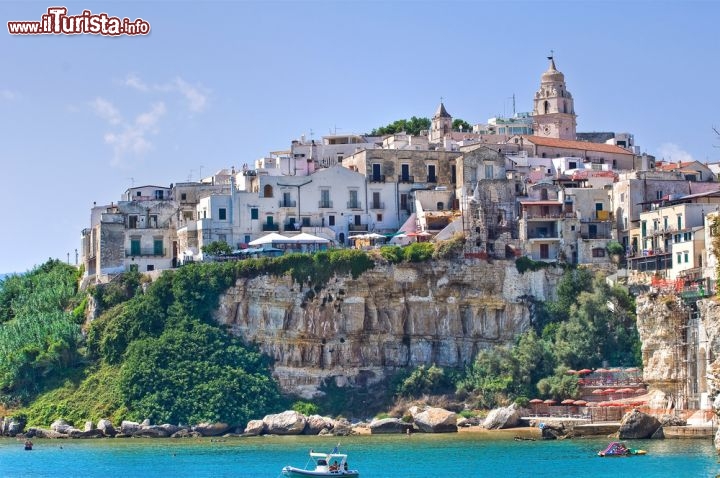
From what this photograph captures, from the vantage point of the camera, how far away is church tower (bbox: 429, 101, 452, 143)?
94625 millimetres

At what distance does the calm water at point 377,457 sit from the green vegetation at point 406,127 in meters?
33.6

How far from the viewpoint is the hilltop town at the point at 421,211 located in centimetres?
7681

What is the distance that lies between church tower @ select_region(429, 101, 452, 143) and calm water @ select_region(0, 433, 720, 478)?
29762 mm

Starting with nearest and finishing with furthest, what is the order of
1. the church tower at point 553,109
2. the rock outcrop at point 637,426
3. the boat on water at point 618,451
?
1. the boat on water at point 618,451
2. the rock outcrop at point 637,426
3. the church tower at point 553,109

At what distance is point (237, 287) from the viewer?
74812 millimetres

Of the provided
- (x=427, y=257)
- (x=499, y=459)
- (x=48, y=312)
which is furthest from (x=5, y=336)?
(x=499, y=459)

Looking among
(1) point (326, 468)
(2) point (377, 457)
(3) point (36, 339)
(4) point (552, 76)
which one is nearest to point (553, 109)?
(4) point (552, 76)

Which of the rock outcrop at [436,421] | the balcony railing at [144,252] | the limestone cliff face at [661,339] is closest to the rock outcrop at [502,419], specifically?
the rock outcrop at [436,421]

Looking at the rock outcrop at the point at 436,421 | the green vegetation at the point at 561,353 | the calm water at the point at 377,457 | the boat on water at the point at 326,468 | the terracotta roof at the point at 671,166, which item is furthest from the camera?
the terracotta roof at the point at 671,166

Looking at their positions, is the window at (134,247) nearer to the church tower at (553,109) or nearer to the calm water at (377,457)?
the calm water at (377,457)

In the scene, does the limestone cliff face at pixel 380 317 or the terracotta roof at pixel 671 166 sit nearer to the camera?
the limestone cliff face at pixel 380 317

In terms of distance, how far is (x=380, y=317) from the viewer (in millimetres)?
75125

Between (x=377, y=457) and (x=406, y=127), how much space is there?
134 ft

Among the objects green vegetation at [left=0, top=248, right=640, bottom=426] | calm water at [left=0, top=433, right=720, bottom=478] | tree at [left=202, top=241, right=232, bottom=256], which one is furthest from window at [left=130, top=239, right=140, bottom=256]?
calm water at [left=0, top=433, right=720, bottom=478]
